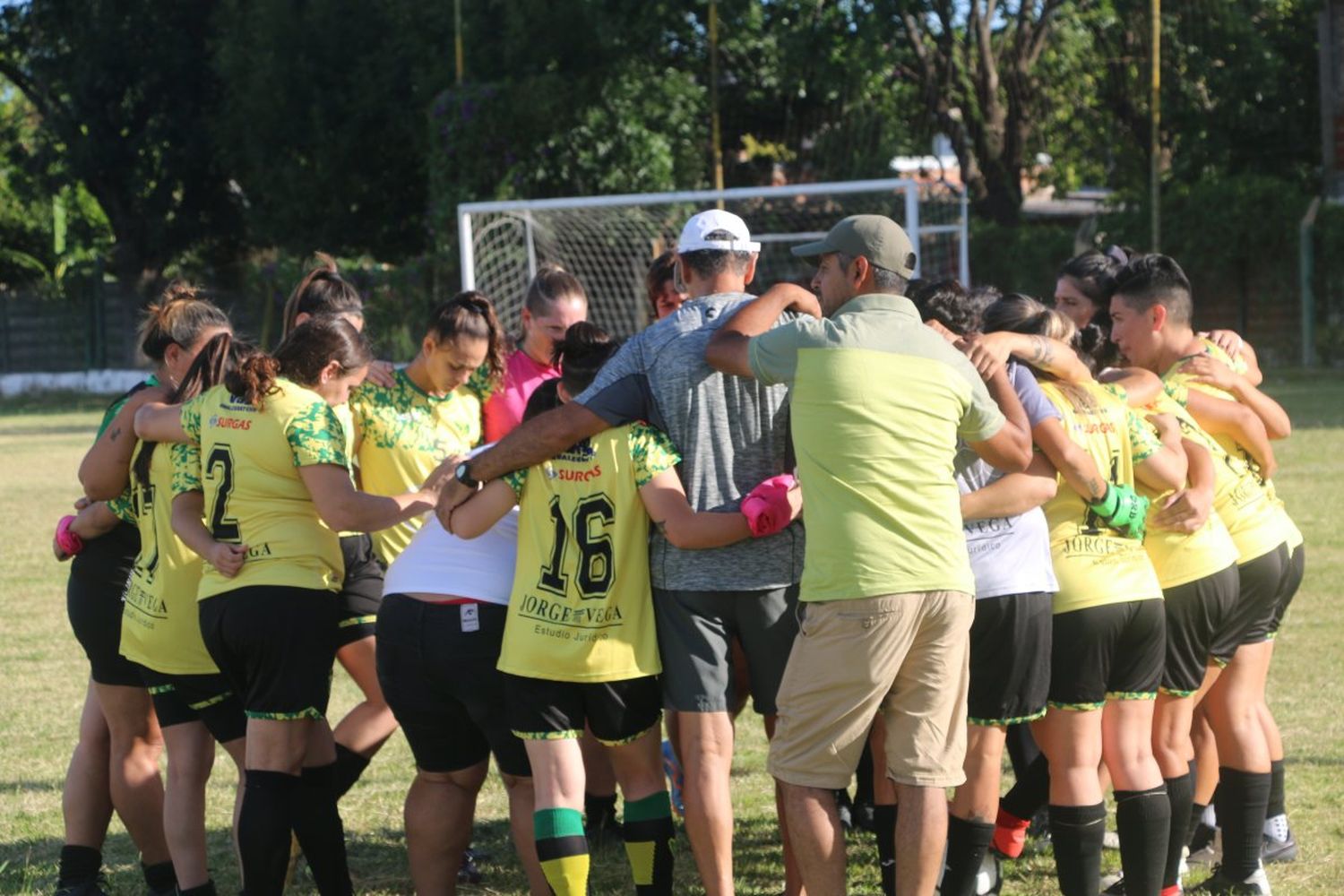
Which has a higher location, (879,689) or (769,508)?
(769,508)

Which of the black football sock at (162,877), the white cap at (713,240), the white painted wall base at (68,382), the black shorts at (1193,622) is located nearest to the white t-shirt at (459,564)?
the white cap at (713,240)

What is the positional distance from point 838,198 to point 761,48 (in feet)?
16.9

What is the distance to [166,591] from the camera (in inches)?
183

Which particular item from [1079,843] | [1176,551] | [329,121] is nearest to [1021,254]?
[329,121]

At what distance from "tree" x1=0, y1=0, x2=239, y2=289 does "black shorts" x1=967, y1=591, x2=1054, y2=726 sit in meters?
31.8

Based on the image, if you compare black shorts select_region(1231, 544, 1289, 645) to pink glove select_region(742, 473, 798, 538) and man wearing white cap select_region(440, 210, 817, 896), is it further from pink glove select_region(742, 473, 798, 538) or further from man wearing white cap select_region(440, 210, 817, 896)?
pink glove select_region(742, 473, 798, 538)

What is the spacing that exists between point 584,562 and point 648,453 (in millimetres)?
326

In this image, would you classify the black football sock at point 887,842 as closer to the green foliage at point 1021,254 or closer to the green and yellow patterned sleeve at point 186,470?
the green and yellow patterned sleeve at point 186,470

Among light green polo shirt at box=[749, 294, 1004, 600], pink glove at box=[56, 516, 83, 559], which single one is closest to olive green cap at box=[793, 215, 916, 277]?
light green polo shirt at box=[749, 294, 1004, 600]

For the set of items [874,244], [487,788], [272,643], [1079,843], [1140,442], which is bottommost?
[487,788]

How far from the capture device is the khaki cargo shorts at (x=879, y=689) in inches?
150

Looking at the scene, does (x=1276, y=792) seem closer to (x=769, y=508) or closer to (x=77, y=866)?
(x=769, y=508)

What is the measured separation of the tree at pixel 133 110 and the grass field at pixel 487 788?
24.2 meters

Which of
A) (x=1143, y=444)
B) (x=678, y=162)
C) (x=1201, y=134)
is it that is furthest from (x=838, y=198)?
(x=1143, y=444)
